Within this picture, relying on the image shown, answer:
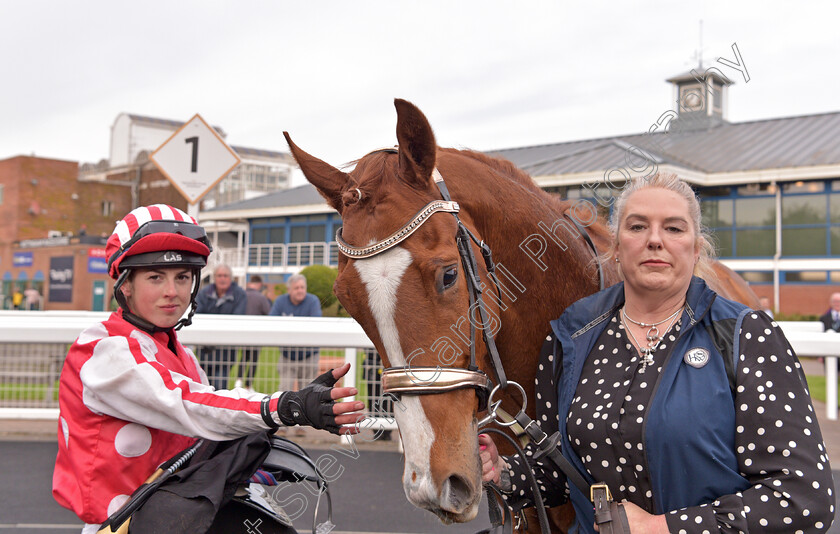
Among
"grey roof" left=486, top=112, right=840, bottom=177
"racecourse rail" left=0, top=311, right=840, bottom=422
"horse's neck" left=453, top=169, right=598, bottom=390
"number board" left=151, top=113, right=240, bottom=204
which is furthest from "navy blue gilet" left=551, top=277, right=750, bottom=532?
"grey roof" left=486, top=112, right=840, bottom=177

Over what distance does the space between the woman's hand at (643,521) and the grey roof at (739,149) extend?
14.7 metres

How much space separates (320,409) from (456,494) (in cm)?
40

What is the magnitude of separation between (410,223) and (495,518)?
0.96m

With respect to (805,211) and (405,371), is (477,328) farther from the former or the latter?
(805,211)

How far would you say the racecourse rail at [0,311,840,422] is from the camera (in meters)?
4.76

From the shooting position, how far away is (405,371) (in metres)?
1.67

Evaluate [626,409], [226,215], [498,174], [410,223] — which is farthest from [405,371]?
[226,215]

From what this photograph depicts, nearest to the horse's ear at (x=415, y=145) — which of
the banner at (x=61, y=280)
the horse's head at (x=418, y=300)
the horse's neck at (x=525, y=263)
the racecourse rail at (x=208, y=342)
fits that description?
the horse's head at (x=418, y=300)

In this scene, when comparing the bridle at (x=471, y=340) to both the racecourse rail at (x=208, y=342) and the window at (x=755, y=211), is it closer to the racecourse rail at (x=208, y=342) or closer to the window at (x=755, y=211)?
the racecourse rail at (x=208, y=342)

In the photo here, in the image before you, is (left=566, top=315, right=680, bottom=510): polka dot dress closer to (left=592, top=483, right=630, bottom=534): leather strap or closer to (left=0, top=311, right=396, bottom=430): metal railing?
(left=592, top=483, right=630, bottom=534): leather strap

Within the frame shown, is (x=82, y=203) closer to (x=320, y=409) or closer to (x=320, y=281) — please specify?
(x=320, y=281)

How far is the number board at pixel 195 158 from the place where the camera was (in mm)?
6027

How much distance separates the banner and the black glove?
32.8 meters

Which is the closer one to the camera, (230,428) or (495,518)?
(230,428)
